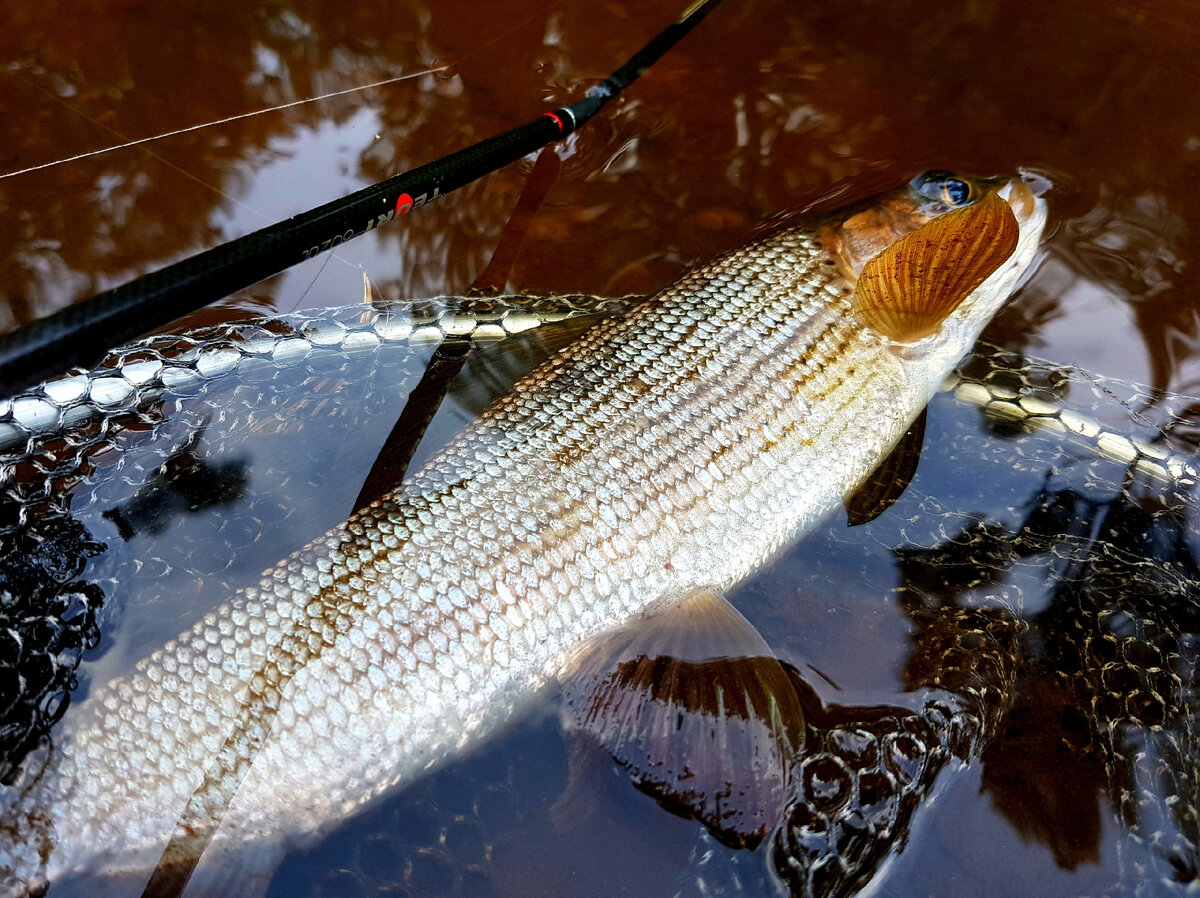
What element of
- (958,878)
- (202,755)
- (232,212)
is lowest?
(958,878)

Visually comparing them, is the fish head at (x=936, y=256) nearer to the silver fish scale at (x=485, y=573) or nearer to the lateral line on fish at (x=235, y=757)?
the silver fish scale at (x=485, y=573)

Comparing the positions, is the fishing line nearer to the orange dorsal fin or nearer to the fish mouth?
the orange dorsal fin

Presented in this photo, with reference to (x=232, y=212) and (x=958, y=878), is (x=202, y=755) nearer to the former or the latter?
(x=958, y=878)

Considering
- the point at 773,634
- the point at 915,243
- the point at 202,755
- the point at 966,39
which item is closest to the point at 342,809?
the point at 202,755

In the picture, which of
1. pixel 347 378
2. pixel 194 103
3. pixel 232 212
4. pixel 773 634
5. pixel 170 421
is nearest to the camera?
pixel 773 634

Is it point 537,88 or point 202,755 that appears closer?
point 202,755

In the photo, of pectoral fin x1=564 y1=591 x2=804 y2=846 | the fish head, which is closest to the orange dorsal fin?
the fish head
